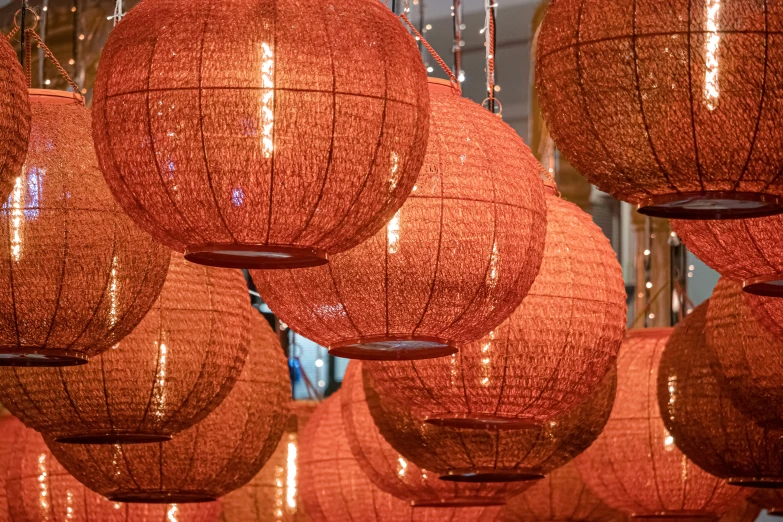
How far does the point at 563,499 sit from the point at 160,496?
1535 millimetres

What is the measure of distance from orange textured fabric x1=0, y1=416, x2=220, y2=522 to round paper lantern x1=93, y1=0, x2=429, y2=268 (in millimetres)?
2048

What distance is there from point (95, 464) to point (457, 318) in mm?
1213

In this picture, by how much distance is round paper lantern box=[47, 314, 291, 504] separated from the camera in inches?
151

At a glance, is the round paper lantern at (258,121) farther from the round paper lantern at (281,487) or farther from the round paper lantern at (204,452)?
the round paper lantern at (281,487)

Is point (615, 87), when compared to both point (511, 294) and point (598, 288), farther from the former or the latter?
point (598, 288)

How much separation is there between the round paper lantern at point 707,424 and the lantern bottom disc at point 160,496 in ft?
3.30

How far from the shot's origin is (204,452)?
3848 mm

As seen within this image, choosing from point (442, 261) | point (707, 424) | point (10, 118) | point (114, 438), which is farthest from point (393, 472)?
point (10, 118)

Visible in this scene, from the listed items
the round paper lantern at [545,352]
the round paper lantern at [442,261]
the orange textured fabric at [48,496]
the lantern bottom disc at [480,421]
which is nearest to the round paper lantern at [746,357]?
the round paper lantern at [545,352]

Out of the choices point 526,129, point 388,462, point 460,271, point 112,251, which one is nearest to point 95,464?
point 388,462

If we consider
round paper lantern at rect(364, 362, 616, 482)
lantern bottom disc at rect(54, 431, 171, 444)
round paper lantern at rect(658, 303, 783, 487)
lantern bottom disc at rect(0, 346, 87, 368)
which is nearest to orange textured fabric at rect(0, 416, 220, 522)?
round paper lantern at rect(364, 362, 616, 482)

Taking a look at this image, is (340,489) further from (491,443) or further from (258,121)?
(258,121)

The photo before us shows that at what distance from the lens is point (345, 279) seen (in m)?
2.85

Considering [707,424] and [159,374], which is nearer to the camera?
[159,374]
